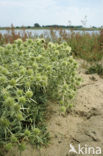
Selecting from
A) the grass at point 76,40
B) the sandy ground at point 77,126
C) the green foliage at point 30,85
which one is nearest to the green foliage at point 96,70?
the grass at point 76,40

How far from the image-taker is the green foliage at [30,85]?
7.21ft

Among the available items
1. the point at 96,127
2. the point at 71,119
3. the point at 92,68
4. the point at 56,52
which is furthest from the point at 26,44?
the point at 92,68

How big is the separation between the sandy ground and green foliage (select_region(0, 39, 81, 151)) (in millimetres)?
141

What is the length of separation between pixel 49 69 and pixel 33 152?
97cm

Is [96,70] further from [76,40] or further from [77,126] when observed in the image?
[76,40]

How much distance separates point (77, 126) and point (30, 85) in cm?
85

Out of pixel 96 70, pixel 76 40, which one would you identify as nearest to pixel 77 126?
pixel 96 70

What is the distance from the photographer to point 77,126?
285cm

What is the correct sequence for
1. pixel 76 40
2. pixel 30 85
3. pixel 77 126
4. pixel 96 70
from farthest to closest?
pixel 76 40 < pixel 96 70 < pixel 77 126 < pixel 30 85

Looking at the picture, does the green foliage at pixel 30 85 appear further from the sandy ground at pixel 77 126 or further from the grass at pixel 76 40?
the grass at pixel 76 40

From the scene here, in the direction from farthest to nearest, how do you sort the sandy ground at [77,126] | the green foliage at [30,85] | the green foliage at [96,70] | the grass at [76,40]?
the grass at [76,40] < the green foliage at [96,70] < the sandy ground at [77,126] < the green foliage at [30,85]

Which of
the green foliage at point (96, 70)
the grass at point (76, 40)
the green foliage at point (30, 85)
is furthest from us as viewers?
the grass at point (76, 40)

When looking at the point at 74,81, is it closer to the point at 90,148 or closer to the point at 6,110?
the point at 90,148

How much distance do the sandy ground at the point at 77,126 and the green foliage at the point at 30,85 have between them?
0.14 m
